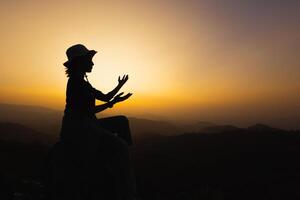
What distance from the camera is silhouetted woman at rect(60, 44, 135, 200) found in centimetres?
763

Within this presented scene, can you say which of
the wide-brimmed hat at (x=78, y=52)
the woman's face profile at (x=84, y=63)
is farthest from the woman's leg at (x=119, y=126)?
the wide-brimmed hat at (x=78, y=52)

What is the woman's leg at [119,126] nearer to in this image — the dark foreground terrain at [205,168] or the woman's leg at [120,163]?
the woman's leg at [120,163]

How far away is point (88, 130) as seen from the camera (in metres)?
7.59

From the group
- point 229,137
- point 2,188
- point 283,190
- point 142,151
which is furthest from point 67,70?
point 229,137

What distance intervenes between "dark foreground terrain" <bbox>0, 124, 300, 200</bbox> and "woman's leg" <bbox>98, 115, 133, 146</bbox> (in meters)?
6.21

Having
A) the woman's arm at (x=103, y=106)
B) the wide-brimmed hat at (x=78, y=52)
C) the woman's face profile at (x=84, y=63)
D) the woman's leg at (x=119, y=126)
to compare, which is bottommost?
the woman's leg at (x=119, y=126)

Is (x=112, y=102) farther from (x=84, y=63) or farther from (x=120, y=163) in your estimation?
(x=120, y=163)

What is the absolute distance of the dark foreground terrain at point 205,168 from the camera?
19.8 metres

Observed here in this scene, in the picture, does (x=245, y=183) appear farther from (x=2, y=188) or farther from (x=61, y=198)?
(x=61, y=198)

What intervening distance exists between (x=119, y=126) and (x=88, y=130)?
3.07 ft

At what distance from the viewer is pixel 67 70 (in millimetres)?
8047

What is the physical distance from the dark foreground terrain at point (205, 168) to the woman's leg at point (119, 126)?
6211mm

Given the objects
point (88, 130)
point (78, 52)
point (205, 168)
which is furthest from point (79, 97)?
point (205, 168)

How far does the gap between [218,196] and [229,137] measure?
2556 centimetres
